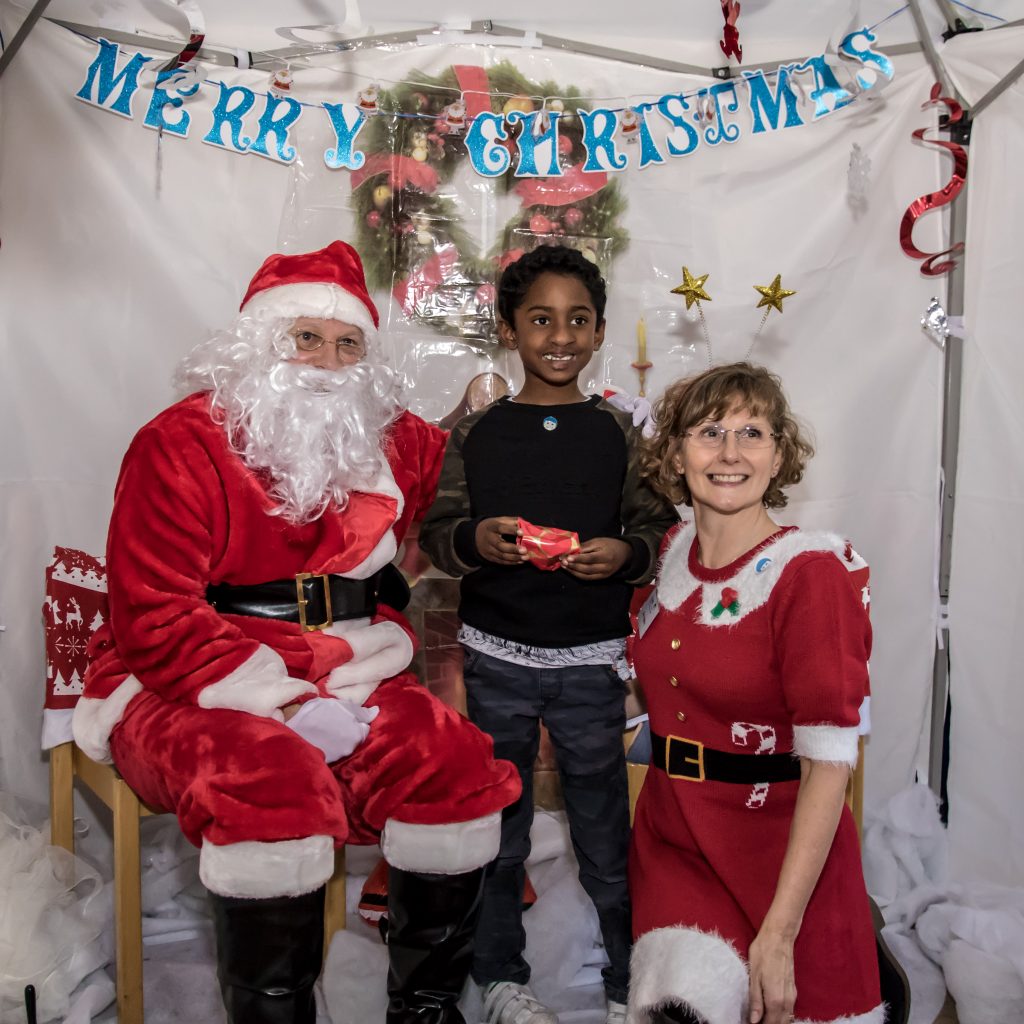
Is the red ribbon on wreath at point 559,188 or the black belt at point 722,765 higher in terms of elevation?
the red ribbon on wreath at point 559,188

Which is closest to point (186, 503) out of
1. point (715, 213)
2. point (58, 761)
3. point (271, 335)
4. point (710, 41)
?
point (271, 335)

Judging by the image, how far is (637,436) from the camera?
2342 mm

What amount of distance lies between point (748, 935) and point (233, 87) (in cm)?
246

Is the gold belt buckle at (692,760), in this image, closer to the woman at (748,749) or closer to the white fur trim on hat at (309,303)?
the woman at (748,749)

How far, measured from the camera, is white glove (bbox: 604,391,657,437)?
2389 millimetres

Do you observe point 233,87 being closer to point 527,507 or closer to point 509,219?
point 509,219

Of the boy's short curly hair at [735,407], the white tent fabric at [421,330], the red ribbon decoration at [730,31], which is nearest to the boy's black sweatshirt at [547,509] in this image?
the boy's short curly hair at [735,407]

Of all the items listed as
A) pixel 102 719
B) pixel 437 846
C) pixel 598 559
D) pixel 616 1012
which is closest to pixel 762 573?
pixel 598 559

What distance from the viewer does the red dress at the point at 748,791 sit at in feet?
4.90

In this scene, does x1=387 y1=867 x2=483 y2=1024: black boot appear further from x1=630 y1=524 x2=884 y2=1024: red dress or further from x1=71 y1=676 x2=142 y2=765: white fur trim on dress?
x1=71 y1=676 x2=142 y2=765: white fur trim on dress

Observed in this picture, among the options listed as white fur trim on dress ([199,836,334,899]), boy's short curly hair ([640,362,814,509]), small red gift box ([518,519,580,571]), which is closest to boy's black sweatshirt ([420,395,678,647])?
small red gift box ([518,519,580,571])

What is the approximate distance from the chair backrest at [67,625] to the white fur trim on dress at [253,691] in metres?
0.73

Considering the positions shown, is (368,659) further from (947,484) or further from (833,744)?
(947,484)

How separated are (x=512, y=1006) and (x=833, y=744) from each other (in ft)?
3.59
